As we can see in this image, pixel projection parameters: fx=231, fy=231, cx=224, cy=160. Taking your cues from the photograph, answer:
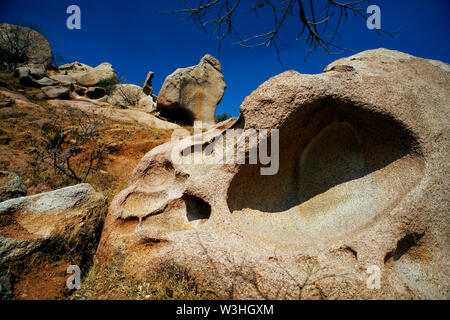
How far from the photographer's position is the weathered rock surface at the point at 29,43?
17.4 m

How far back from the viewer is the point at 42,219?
2344mm

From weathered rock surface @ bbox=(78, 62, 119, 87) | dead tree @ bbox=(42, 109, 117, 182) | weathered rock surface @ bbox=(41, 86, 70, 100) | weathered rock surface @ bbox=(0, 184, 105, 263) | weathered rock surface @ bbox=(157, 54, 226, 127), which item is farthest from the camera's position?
weathered rock surface @ bbox=(78, 62, 119, 87)

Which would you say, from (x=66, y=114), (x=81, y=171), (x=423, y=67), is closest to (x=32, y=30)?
(x=66, y=114)

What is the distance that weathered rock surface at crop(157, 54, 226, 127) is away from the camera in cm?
1170

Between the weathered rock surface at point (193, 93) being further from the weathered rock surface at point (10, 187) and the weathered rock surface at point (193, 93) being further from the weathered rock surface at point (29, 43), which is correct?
the weathered rock surface at point (29, 43)

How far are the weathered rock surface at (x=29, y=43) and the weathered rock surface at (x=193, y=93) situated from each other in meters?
13.2

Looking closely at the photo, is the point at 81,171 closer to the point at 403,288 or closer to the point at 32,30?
the point at 403,288

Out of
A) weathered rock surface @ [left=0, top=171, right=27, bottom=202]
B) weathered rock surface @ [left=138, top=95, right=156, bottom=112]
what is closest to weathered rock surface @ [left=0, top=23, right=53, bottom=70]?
weathered rock surface @ [left=138, top=95, right=156, bottom=112]

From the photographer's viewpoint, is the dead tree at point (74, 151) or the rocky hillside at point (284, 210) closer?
the rocky hillside at point (284, 210)

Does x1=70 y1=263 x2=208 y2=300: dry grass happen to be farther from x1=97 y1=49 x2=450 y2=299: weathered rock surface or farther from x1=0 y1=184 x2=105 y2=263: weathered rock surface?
x1=0 y1=184 x2=105 y2=263: weathered rock surface

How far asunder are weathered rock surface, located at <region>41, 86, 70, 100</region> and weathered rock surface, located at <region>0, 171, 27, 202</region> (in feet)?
33.6

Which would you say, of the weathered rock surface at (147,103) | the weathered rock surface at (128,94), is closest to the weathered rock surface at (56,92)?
the weathered rock surface at (147,103)
